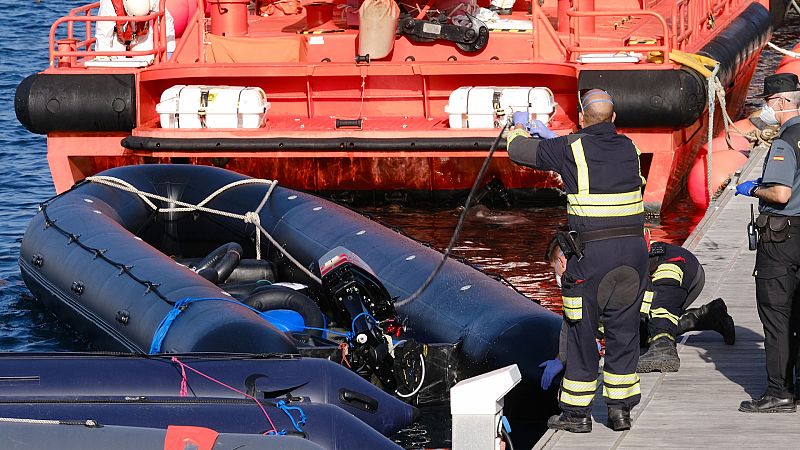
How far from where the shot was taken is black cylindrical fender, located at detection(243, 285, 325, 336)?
312 inches

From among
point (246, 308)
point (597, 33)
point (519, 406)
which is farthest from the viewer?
point (597, 33)

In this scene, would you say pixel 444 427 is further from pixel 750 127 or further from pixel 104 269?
pixel 750 127

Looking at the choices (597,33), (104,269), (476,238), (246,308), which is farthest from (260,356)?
(597,33)

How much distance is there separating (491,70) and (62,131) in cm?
339

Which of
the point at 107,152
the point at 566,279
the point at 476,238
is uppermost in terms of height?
the point at 566,279

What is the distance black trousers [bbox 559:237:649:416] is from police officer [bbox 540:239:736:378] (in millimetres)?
737

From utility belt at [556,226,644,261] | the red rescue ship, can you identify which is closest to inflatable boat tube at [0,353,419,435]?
utility belt at [556,226,644,261]

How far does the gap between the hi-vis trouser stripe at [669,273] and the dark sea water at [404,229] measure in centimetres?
250

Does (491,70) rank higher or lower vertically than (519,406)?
higher

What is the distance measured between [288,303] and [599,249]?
9.84 feet

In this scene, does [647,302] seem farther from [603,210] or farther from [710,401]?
[603,210]

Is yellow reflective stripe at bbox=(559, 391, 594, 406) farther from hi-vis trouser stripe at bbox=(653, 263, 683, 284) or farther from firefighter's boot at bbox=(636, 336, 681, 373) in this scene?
hi-vis trouser stripe at bbox=(653, 263, 683, 284)

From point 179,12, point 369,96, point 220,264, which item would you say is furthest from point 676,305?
point 179,12

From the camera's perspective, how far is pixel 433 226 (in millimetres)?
10922
